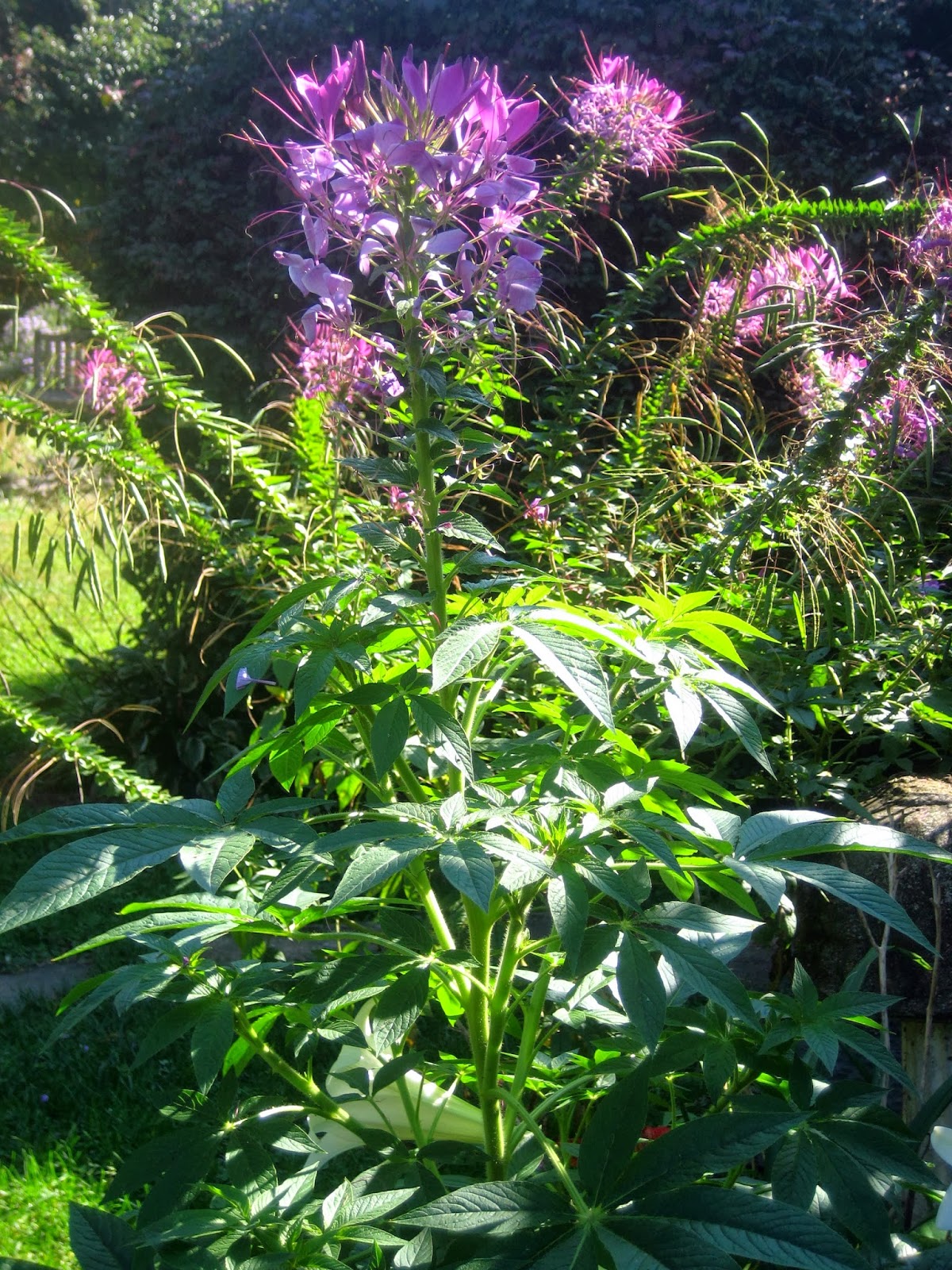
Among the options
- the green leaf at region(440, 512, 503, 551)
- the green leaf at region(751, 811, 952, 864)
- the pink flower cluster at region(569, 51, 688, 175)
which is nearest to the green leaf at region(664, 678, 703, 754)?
the green leaf at region(751, 811, 952, 864)

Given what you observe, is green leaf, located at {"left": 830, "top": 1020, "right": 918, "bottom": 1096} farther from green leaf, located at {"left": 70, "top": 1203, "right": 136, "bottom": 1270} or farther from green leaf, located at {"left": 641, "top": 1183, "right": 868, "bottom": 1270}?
green leaf, located at {"left": 70, "top": 1203, "right": 136, "bottom": 1270}

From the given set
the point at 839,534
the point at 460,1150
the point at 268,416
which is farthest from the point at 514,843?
the point at 268,416

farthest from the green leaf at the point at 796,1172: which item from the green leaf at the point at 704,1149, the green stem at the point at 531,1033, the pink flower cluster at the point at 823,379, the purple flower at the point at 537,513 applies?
the pink flower cluster at the point at 823,379

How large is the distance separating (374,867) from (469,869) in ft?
0.24

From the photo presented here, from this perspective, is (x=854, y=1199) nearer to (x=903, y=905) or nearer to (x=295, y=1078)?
(x=295, y=1078)

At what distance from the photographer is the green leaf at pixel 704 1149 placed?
2.79 feet

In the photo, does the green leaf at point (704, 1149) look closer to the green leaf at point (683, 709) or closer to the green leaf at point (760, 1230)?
the green leaf at point (760, 1230)

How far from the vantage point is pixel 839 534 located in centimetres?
196

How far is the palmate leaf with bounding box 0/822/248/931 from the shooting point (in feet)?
2.79

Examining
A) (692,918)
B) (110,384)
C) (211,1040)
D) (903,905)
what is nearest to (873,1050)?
(692,918)

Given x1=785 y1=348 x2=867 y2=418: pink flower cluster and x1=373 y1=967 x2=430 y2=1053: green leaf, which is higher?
x1=785 y1=348 x2=867 y2=418: pink flower cluster

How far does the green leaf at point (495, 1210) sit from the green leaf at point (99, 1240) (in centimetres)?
30

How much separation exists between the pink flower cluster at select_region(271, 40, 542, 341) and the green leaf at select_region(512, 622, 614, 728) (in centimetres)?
35

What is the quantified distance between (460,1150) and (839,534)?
1284 mm
